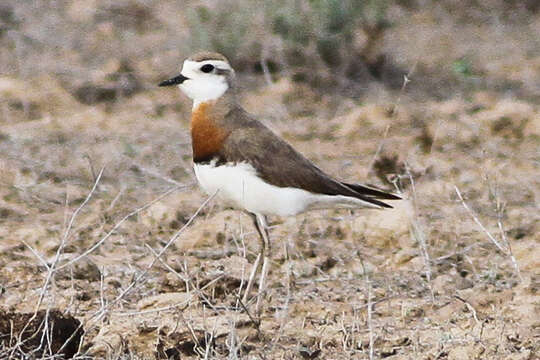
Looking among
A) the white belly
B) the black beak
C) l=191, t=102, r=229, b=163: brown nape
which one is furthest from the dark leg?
the black beak

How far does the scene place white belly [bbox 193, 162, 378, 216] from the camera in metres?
5.60

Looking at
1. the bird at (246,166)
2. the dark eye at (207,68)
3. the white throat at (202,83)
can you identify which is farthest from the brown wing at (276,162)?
the dark eye at (207,68)

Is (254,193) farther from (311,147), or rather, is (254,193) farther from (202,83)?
(311,147)

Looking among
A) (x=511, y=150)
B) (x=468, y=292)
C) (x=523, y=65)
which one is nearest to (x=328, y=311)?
(x=468, y=292)

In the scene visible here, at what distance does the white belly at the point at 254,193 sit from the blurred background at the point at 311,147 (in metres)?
0.17

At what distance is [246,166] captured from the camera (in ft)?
18.5

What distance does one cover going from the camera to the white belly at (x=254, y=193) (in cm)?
A: 560

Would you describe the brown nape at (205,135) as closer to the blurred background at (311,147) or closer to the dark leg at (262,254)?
the blurred background at (311,147)

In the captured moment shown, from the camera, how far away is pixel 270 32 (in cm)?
1058

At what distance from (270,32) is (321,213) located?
11.8 ft

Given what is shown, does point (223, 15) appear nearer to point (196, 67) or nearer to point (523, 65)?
point (523, 65)

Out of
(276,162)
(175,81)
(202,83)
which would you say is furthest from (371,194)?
(175,81)

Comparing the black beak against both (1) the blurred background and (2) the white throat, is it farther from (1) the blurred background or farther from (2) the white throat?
(1) the blurred background

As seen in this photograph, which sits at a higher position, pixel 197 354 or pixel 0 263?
pixel 197 354
